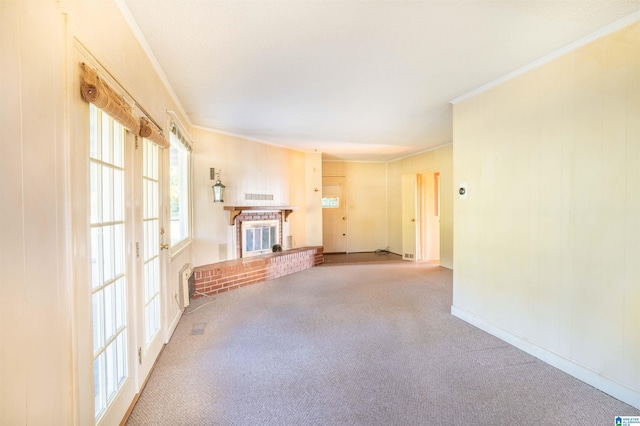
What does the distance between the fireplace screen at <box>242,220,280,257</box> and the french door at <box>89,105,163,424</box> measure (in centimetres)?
269

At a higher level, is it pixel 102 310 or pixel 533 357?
pixel 102 310

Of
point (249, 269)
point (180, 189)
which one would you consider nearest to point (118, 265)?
point (180, 189)

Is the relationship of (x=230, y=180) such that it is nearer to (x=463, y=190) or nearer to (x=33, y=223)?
(x=463, y=190)

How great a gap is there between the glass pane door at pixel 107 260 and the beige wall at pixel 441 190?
5.42 meters

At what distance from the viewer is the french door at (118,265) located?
4.75 feet

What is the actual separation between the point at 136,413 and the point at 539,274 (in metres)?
3.14

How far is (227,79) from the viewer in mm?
2709

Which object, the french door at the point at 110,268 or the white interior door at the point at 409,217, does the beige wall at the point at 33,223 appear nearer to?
the french door at the point at 110,268

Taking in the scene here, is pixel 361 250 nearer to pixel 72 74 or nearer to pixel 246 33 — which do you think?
pixel 246 33

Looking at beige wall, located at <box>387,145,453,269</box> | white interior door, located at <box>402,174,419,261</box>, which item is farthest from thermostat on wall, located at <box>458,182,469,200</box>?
white interior door, located at <box>402,174,419,261</box>

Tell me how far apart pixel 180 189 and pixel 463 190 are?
362 centimetres

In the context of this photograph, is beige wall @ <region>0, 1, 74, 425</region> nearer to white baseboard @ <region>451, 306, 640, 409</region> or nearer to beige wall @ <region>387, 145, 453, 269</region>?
white baseboard @ <region>451, 306, 640, 409</region>

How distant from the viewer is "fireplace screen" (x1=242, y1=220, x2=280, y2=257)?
197 inches

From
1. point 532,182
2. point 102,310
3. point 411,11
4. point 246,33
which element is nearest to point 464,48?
point 411,11
